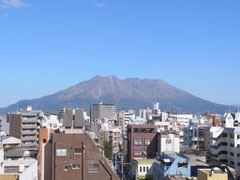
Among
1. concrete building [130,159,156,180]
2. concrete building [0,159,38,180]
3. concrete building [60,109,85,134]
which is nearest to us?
concrete building [0,159,38,180]

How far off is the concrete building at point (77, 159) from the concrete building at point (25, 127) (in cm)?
4395

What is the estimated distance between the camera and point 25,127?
7200 centimetres

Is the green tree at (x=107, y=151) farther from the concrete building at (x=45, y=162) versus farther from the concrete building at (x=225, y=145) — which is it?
the concrete building at (x=45, y=162)

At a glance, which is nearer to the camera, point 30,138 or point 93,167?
point 93,167

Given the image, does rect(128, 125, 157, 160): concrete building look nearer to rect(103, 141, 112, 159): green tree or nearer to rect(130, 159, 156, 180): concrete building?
rect(130, 159, 156, 180): concrete building

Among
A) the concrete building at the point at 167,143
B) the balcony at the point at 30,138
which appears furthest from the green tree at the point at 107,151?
the concrete building at the point at 167,143

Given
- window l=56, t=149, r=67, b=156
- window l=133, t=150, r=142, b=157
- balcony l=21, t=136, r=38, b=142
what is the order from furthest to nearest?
balcony l=21, t=136, r=38, b=142, window l=133, t=150, r=142, b=157, window l=56, t=149, r=67, b=156

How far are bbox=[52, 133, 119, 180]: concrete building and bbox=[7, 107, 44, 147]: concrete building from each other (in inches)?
1730

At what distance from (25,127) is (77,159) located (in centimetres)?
4637

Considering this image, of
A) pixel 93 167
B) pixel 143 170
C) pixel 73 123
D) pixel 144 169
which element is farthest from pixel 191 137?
pixel 93 167

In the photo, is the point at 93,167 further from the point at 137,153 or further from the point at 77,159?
the point at 137,153

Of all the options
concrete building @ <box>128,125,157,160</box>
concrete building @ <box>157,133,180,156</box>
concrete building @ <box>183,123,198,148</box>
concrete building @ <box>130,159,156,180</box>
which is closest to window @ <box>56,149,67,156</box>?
concrete building @ <box>130,159,156,180</box>

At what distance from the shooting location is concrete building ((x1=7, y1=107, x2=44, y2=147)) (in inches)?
2792

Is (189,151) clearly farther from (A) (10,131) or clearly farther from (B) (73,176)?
(A) (10,131)
